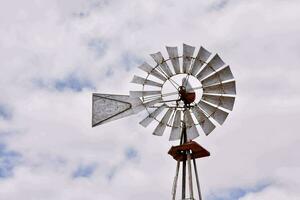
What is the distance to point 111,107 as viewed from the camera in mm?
25078

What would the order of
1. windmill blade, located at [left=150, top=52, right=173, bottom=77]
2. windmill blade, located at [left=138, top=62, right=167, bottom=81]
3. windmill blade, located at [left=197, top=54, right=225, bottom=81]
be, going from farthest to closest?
windmill blade, located at [left=138, top=62, right=167, bottom=81] → windmill blade, located at [left=150, top=52, right=173, bottom=77] → windmill blade, located at [left=197, top=54, right=225, bottom=81]

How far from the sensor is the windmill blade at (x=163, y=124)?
2453cm

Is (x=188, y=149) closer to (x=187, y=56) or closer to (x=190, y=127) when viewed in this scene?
(x=190, y=127)

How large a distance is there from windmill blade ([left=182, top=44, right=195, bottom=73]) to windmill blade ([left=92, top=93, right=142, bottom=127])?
89.0 inches

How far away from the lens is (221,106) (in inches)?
953

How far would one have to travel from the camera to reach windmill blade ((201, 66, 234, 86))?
24.1 metres

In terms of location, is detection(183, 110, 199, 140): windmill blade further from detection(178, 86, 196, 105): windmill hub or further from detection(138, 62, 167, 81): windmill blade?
detection(138, 62, 167, 81): windmill blade

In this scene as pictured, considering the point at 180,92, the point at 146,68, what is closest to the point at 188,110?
the point at 180,92

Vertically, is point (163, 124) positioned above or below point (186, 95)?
below

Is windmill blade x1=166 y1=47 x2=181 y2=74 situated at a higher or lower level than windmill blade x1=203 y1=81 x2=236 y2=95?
higher

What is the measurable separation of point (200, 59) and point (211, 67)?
526 millimetres

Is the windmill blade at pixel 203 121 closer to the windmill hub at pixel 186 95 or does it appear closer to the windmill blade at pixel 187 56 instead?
the windmill hub at pixel 186 95

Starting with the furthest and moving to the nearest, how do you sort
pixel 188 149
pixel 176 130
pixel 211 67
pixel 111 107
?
pixel 111 107
pixel 176 130
pixel 211 67
pixel 188 149

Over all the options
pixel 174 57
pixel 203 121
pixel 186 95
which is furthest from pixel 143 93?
pixel 203 121
